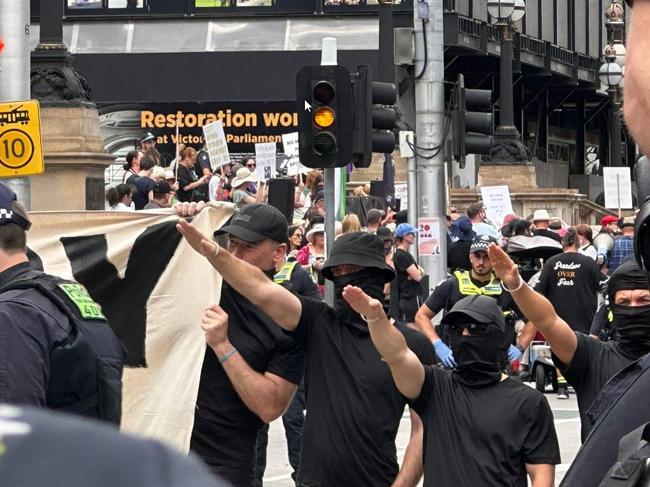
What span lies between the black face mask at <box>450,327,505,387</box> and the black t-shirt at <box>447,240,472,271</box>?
14.1 metres

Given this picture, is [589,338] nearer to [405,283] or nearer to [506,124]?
[405,283]

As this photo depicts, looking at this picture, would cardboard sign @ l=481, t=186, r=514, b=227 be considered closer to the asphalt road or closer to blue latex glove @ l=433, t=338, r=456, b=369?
the asphalt road

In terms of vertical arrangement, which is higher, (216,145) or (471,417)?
(216,145)

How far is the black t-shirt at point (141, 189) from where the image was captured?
63.8 ft

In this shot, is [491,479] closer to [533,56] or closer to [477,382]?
[477,382]

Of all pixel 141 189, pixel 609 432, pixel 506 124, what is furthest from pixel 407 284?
pixel 506 124

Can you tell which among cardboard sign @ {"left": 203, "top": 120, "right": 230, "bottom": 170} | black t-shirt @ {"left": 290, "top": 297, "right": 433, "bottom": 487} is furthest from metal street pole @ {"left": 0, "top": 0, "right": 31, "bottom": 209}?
cardboard sign @ {"left": 203, "top": 120, "right": 230, "bottom": 170}

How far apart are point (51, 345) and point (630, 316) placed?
2.22m

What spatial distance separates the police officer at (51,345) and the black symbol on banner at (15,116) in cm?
708

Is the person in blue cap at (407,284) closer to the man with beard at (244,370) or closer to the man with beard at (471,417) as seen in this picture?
the man with beard at (244,370)

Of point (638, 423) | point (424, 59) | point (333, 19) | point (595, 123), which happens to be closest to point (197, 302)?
point (638, 423)

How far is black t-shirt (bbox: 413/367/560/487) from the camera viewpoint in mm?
5734

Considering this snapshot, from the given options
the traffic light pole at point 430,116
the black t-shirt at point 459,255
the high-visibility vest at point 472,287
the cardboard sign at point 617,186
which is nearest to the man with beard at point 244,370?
the high-visibility vest at point 472,287

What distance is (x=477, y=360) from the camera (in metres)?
6.10
